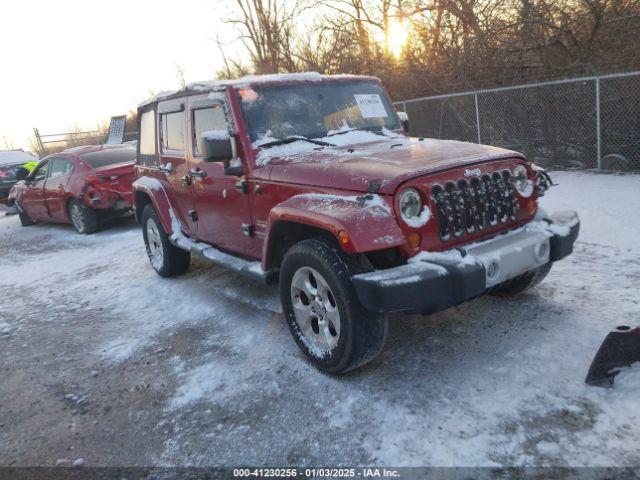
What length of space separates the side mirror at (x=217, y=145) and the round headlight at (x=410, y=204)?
4.87ft

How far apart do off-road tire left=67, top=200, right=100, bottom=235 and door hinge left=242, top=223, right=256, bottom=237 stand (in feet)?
19.5

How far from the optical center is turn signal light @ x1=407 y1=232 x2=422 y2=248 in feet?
9.62

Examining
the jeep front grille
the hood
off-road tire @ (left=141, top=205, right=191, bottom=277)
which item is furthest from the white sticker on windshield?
off-road tire @ (left=141, top=205, right=191, bottom=277)

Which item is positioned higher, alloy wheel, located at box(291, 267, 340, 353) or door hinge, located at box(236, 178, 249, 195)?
door hinge, located at box(236, 178, 249, 195)

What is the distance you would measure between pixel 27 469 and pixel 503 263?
2881 mm

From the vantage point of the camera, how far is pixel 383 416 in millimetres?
2812

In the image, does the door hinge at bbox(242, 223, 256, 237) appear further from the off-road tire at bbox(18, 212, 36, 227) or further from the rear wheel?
the off-road tire at bbox(18, 212, 36, 227)

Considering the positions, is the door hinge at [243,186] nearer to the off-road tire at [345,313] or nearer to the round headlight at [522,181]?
the off-road tire at [345,313]

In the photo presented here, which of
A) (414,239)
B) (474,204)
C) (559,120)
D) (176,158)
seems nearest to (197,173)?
(176,158)

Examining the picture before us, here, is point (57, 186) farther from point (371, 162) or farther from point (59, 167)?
point (371, 162)

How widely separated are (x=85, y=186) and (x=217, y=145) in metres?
5.98

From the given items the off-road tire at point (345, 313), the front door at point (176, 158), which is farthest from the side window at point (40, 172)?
the off-road tire at point (345, 313)

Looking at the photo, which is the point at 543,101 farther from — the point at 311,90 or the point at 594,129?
the point at 311,90

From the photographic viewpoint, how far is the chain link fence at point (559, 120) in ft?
27.4
